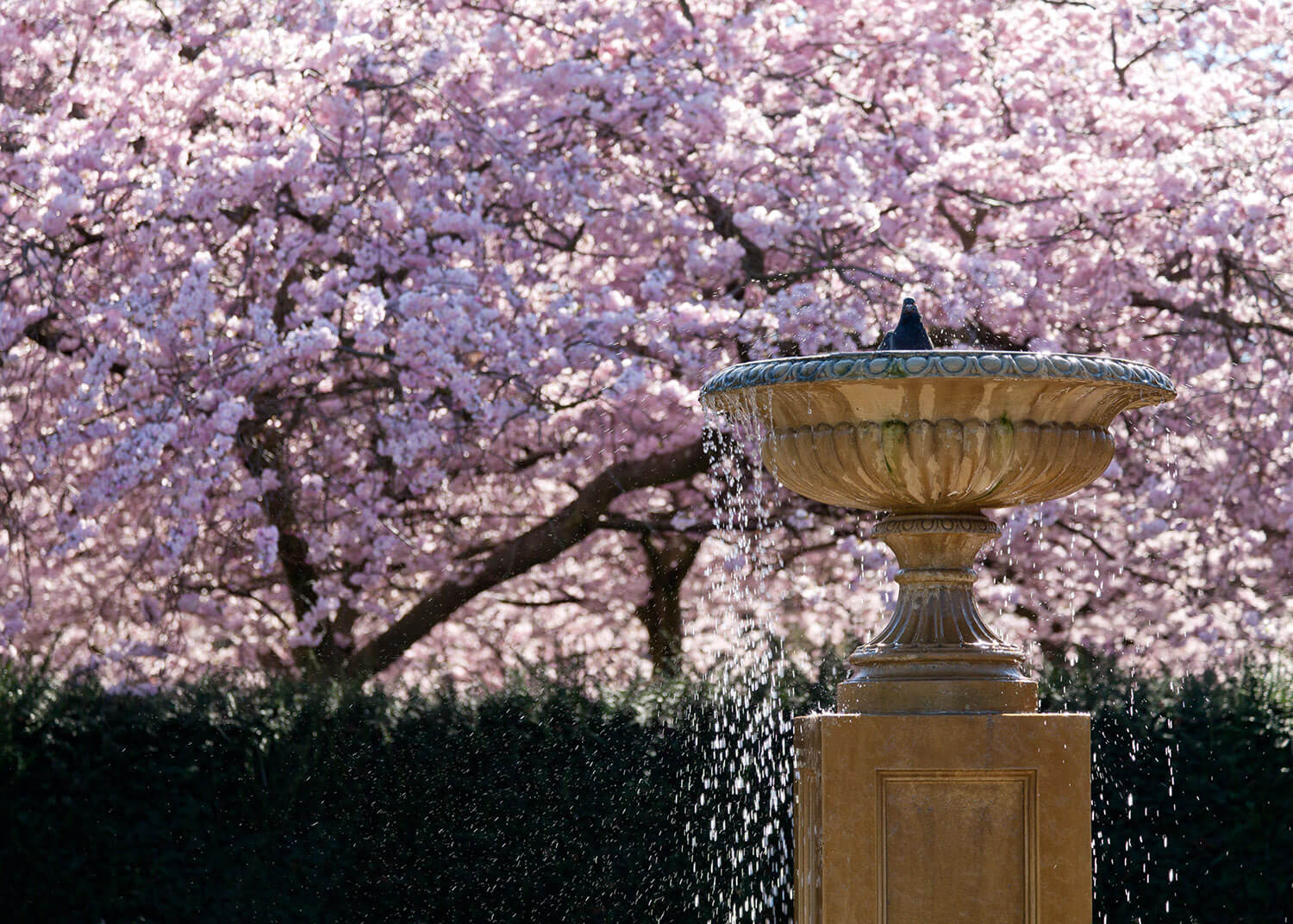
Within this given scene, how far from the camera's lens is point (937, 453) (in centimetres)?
466

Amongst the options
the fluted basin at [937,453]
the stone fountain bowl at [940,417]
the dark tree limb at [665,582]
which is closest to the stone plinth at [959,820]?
the fluted basin at [937,453]

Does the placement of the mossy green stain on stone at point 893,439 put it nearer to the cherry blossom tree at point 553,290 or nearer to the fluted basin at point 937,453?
the fluted basin at point 937,453

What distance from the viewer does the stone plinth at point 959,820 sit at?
15.0 feet

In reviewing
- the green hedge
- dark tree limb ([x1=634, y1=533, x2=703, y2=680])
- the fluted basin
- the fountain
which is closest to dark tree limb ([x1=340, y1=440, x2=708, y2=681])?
dark tree limb ([x1=634, y1=533, x2=703, y2=680])

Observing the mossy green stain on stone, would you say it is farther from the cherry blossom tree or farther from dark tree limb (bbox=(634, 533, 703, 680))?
dark tree limb (bbox=(634, 533, 703, 680))

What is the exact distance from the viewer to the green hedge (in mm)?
6551

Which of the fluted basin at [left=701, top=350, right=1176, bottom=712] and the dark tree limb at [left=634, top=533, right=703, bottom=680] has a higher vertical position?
the dark tree limb at [left=634, top=533, right=703, bottom=680]

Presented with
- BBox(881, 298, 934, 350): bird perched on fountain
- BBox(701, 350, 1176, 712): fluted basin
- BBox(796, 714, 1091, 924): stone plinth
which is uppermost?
BBox(881, 298, 934, 350): bird perched on fountain

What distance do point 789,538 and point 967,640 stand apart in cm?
577

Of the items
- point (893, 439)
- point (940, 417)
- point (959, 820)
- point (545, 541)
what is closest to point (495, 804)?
point (959, 820)

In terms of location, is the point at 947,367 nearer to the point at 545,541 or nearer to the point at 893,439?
the point at 893,439

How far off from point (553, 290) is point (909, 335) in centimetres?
533

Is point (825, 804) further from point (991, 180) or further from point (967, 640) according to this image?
point (991, 180)

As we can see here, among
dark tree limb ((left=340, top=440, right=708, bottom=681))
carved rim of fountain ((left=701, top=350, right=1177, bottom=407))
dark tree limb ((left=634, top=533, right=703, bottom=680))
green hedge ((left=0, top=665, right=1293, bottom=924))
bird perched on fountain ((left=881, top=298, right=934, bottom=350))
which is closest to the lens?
carved rim of fountain ((left=701, top=350, right=1177, bottom=407))
